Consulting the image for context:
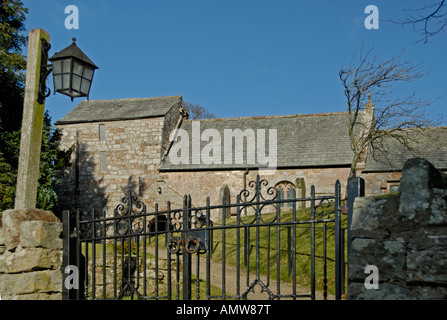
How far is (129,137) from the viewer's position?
86.1 ft

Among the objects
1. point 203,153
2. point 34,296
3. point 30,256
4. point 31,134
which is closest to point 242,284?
point 34,296

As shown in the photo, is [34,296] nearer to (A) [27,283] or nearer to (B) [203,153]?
(A) [27,283]

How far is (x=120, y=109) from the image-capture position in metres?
27.7

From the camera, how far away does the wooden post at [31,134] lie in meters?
5.76

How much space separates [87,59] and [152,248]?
38.1 ft

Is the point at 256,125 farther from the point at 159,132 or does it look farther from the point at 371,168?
the point at 371,168

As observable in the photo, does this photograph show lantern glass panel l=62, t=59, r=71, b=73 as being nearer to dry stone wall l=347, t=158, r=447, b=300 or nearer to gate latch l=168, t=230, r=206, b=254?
gate latch l=168, t=230, r=206, b=254

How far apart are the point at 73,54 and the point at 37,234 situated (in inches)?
92.3

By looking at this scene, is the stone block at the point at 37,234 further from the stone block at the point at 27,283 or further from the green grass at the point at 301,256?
the green grass at the point at 301,256

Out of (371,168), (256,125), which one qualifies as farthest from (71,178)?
(371,168)

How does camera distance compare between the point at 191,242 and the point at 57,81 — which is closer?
the point at 191,242

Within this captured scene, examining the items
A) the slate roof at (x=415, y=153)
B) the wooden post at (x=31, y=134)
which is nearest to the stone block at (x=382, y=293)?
the wooden post at (x=31, y=134)
